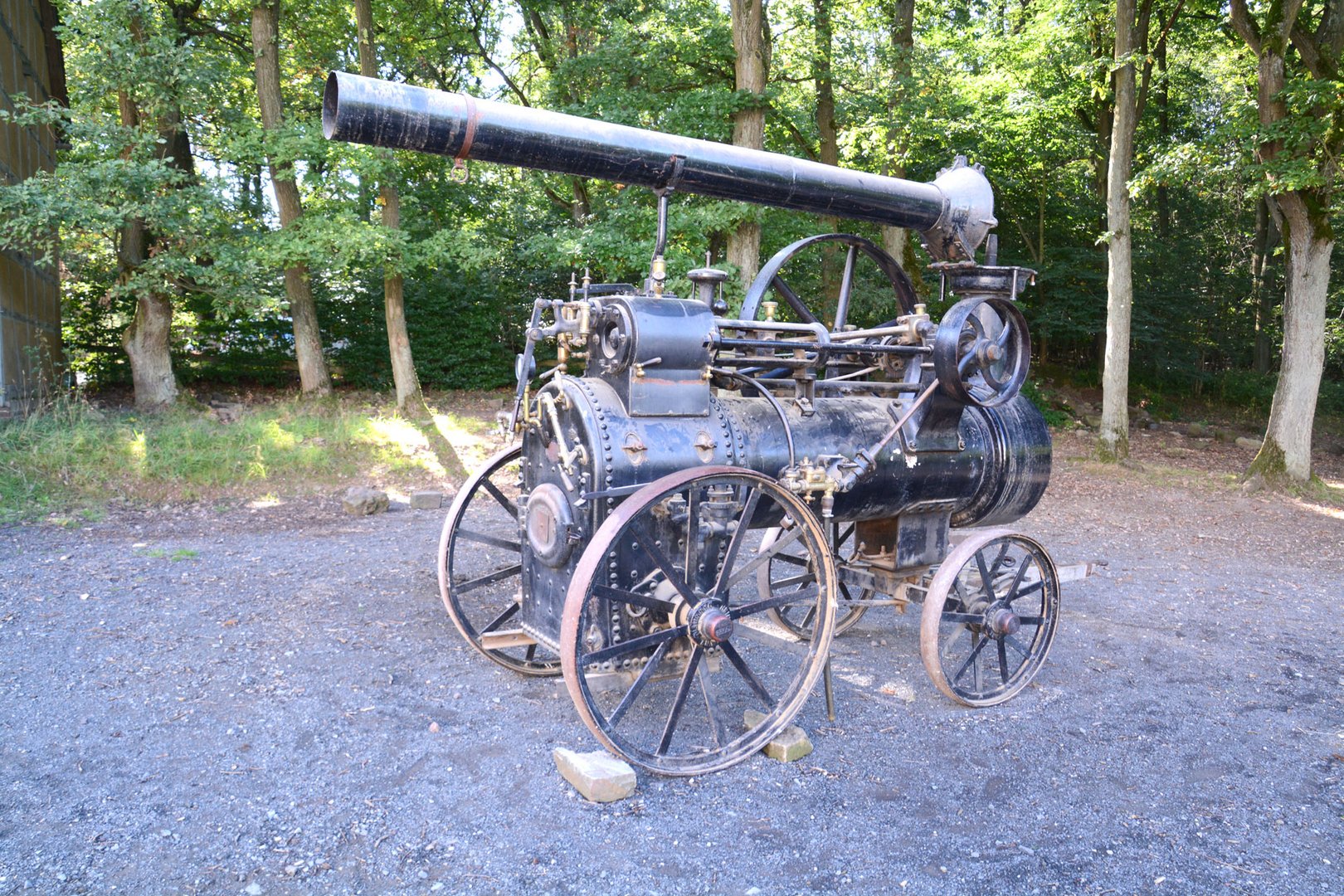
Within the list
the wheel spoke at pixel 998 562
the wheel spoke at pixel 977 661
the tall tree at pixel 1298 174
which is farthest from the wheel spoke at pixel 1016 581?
the tall tree at pixel 1298 174

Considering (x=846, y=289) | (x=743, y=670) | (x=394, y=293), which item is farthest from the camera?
(x=394, y=293)

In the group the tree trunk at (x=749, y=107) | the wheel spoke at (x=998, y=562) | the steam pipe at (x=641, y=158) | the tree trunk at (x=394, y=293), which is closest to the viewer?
the steam pipe at (x=641, y=158)

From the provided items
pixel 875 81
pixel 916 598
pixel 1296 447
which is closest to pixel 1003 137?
pixel 875 81

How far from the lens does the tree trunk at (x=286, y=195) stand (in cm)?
1178

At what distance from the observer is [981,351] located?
414 cm

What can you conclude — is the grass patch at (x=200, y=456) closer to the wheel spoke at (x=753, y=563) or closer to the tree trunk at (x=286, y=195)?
the tree trunk at (x=286, y=195)

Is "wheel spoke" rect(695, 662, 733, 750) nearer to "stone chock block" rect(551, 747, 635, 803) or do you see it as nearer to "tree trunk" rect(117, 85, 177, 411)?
"stone chock block" rect(551, 747, 635, 803)

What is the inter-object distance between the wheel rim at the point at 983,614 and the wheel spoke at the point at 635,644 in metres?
1.31

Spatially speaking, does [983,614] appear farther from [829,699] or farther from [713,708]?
[713,708]

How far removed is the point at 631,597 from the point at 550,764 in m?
0.82

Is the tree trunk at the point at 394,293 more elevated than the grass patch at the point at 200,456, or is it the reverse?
the tree trunk at the point at 394,293

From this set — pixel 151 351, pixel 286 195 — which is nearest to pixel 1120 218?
pixel 286 195

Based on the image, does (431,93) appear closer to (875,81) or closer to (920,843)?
(920,843)

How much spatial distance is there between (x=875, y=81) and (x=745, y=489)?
434 inches
